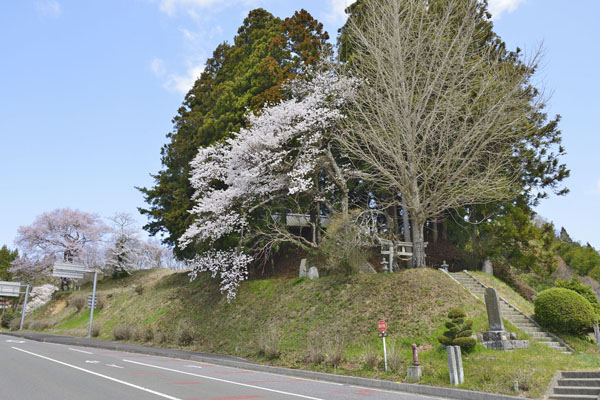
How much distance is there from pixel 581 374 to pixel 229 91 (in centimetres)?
2310

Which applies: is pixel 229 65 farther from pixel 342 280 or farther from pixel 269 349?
pixel 269 349

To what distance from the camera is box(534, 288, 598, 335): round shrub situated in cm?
1415

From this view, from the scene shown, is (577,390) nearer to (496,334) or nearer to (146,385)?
(496,334)

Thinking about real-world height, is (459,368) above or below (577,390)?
above

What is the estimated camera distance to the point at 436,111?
17.9 meters

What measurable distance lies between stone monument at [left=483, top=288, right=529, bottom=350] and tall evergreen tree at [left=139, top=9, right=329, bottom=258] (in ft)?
51.4

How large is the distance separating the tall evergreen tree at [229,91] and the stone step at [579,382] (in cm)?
1867

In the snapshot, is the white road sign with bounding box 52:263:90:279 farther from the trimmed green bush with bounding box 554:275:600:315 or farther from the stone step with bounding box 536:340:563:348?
the trimmed green bush with bounding box 554:275:600:315

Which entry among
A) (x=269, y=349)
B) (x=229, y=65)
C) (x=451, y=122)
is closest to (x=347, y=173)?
(x=451, y=122)

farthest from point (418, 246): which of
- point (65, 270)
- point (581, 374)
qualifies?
point (65, 270)

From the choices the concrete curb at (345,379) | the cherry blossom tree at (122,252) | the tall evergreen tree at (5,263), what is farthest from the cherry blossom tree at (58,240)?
the concrete curb at (345,379)

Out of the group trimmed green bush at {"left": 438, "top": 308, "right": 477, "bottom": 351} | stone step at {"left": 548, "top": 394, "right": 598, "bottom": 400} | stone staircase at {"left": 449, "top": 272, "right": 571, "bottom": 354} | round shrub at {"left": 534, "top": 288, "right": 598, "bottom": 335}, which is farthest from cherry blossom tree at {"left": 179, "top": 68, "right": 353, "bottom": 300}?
stone step at {"left": 548, "top": 394, "right": 598, "bottom": 400}

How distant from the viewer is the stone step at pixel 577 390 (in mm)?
8906

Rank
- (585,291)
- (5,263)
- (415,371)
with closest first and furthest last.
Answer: (415,371) < (585,291) < (5,263)
